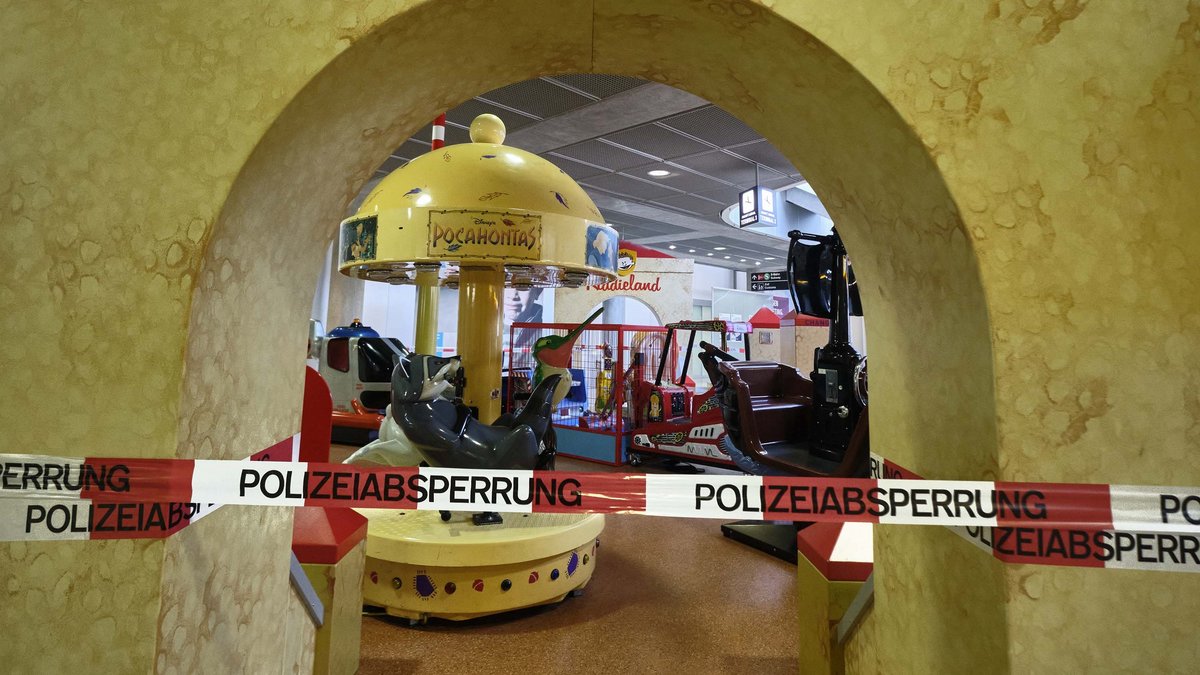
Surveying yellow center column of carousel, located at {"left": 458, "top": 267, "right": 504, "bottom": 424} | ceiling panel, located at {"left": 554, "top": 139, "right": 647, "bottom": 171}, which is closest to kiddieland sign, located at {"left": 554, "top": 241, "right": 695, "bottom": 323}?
ceiling panel, located at {"left": 554, "top": 139, "right": 647, "bottom": 171}

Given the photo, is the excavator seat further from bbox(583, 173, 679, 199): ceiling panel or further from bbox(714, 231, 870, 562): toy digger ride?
bbox(583, 173, 679, 199): ceiling panel

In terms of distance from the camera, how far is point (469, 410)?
3.28 m

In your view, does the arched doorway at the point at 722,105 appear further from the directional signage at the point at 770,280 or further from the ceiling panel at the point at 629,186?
the directional signage at the point at 770,280

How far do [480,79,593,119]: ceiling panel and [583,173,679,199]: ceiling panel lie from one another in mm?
2435

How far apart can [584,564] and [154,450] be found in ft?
8.10

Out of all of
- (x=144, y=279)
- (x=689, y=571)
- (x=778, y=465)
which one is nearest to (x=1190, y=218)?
(x=144, y=279)

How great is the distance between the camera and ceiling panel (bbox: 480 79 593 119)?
5.23 meters

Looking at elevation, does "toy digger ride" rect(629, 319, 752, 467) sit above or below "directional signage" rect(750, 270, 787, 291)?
below

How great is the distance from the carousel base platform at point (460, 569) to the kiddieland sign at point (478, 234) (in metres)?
1.47

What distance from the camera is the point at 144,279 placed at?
3.57ft

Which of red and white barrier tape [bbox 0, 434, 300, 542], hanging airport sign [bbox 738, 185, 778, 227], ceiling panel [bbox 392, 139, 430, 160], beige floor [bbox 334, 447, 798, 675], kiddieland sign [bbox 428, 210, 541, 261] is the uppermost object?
ceiling panel [bbox 392, 139, 430, 160]

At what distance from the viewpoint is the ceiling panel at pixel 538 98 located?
17.2 feet

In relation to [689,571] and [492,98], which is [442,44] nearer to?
[689,571]

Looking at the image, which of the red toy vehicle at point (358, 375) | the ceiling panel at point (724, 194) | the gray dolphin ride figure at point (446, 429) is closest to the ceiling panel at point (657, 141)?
the ceiling panel at point (724, 194)
